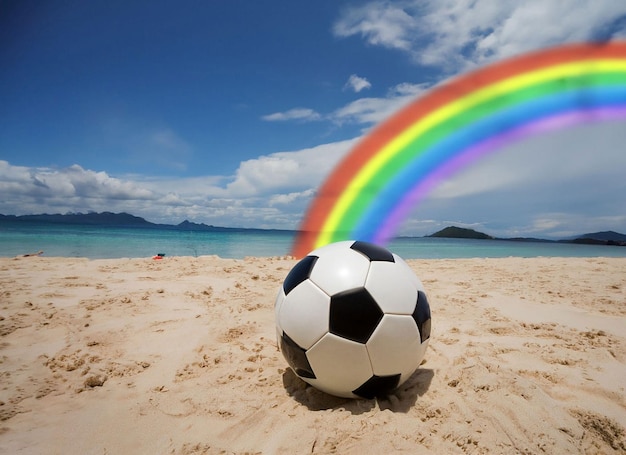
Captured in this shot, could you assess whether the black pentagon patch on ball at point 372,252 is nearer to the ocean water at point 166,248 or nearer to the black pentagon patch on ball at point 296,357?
the black pentagon patch on ball at point 296,357

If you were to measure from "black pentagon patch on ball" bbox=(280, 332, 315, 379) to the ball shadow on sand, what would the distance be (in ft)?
0.73

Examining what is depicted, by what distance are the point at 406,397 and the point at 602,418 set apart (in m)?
1.20

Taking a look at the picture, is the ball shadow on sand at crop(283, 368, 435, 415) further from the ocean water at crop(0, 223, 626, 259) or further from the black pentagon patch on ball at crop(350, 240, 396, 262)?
the ocean water at crop(0, 223, 626, 259)

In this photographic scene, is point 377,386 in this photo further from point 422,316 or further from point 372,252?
point 372,252

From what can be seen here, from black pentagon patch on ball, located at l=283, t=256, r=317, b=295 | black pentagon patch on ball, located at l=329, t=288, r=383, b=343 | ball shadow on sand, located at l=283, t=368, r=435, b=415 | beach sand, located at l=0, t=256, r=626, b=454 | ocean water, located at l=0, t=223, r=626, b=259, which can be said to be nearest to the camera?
beach sand, located at l=0, t=256, r=626, b=454

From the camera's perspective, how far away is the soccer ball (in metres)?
2.11


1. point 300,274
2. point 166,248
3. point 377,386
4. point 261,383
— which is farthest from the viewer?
point 166,248

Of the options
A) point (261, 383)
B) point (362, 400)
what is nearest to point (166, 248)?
point (261, 383)

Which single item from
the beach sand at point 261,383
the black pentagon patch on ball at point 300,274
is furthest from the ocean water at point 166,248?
the black pentagon patch on ball at point 300,274

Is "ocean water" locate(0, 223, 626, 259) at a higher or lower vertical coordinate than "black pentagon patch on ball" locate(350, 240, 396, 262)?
lower

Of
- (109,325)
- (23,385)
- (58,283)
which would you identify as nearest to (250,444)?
(23,385)

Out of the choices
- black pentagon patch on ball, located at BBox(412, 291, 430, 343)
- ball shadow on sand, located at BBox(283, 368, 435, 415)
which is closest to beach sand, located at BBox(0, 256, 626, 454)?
ball shadow on sand, located at BBox(283, 368, 435, 415)

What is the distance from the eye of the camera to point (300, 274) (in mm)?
2455

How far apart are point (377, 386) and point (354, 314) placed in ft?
1.88
